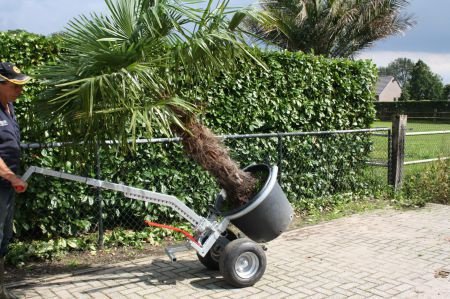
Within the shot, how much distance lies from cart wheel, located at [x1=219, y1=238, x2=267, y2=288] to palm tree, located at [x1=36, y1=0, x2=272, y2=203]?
2.63 ft

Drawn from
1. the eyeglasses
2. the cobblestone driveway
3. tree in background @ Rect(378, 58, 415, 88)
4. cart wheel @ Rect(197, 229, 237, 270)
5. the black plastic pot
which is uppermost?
tree in background @ Rect(378, 58, 415, 88)

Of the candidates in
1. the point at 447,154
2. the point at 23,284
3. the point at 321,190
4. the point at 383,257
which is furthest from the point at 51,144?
the point at 447,154

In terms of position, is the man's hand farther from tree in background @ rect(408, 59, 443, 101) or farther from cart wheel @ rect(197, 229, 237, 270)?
tree in background @ rect(408, 59, 443, 101)

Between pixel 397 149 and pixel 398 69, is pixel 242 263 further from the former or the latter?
pixel 398 69

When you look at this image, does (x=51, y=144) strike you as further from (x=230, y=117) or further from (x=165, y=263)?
(x=230, y=117)

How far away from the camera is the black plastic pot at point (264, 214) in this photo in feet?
13.9

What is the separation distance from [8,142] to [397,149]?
22.6 feet

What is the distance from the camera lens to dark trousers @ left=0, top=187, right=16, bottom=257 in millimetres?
3855

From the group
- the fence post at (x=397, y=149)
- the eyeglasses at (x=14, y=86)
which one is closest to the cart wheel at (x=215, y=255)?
the eyeglasses at (x=14, y=86)

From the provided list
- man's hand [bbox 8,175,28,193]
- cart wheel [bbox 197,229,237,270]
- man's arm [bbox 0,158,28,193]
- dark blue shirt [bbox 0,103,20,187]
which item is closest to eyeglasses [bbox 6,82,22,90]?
dark blue shirt [bbox 0,103,20,187]

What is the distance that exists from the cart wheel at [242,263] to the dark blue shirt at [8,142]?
2.00 meters

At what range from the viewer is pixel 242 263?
444cm

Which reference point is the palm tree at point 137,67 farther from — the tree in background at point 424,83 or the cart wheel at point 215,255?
the tree in background at point 424,83

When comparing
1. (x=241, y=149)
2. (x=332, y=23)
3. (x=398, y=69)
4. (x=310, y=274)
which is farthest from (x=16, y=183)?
(x=398, y=69)
